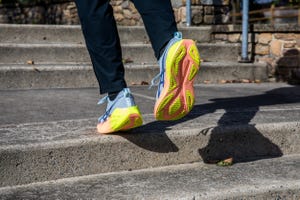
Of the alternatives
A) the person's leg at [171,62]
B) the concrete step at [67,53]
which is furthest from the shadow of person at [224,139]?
the concrete step at [67,53]

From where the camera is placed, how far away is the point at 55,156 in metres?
1.98

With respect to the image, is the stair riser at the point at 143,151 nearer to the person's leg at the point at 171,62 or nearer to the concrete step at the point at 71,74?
the person's leg at the point at 171,62

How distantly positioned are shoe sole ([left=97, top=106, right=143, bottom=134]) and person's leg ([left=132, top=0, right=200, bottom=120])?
102mm

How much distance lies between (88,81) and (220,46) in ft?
5.60

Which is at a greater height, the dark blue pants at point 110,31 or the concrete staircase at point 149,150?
the dark blue pants at point 110,31

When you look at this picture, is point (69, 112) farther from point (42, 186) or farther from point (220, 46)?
point (220, 46)

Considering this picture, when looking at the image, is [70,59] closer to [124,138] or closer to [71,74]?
[71,74]

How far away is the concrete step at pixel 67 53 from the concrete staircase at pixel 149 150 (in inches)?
28.8

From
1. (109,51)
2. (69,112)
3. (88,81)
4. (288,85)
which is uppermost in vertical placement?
(109,51)

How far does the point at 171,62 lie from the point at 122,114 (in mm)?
307

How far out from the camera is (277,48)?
480cm

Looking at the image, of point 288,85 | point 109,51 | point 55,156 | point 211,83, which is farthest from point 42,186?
point 288,85

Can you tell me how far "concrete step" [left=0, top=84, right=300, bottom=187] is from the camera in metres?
1.96

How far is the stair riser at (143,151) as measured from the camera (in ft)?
6.33
